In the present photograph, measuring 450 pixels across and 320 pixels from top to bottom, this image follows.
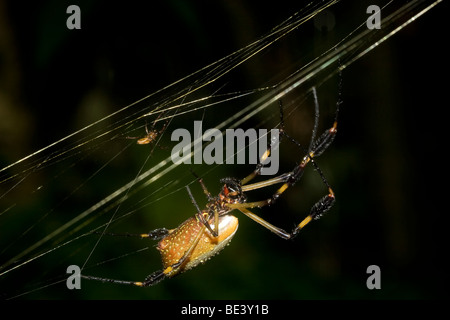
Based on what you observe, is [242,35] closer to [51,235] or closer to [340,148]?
[340,148]

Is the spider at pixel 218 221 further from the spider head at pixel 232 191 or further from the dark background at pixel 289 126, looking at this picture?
the dark background at pixel 289 126

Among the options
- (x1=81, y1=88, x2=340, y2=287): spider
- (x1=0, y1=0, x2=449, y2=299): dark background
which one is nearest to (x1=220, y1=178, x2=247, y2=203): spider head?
(x1=81, y1=88, x2=340, y2=287): spider

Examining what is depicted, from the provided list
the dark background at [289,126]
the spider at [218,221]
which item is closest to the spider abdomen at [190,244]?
the spider at [218,221]

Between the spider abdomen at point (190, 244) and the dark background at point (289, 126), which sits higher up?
the dark background at point (289, 126)

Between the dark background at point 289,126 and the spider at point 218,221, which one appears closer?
the spider at point 218,221

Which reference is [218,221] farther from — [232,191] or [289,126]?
[289,126]

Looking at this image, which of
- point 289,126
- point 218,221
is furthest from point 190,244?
point 289,126

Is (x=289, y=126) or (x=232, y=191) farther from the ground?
(x=289, y=126)
